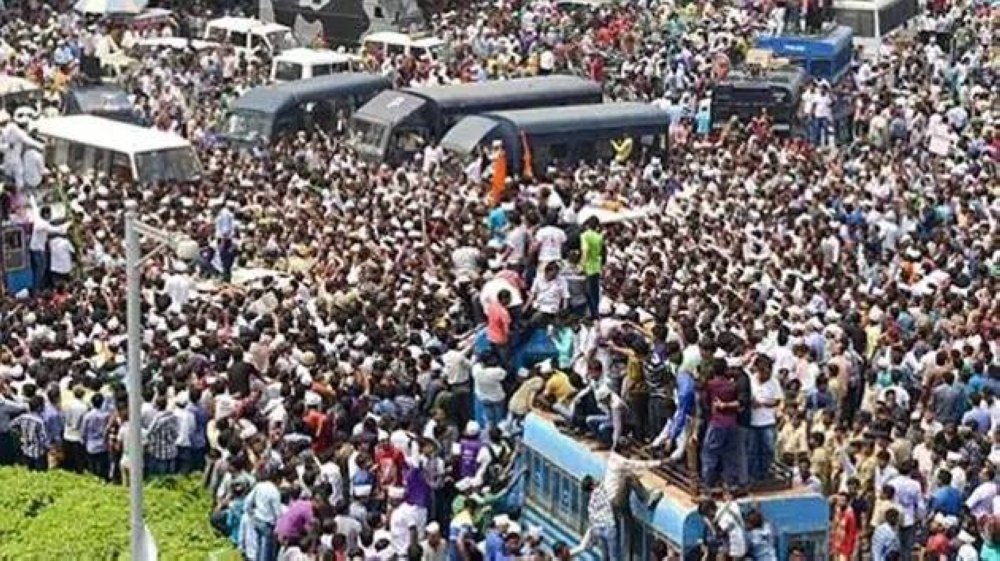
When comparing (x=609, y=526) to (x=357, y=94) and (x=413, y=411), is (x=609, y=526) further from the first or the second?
(x=357, y=94)

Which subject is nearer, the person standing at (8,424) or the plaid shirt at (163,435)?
the plaid shirt at (163,435)

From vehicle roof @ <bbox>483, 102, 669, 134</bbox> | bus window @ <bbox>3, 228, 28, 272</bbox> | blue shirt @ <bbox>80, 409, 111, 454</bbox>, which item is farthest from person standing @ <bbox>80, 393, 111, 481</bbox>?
vehicle roof @ <bbox>483, 102, 669, 134</bbox>

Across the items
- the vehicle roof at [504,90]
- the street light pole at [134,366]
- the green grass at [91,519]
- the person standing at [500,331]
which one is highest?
the street light pole at [134,366]

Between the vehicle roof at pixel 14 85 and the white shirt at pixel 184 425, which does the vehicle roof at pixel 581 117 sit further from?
the white shirt at pixel 184 425

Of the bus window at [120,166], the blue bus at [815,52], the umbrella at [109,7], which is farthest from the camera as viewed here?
the umbrella at [109,7]

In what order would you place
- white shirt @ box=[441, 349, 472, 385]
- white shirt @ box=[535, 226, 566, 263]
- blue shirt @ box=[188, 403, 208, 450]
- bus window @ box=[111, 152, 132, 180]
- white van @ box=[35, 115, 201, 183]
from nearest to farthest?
1. blue shirt @ box=[188, 403, 208, 450]
2. white shirt @ box=[441, 349, 472, 385]
3. white shirt @ box=[535, 226, 566, 263]
4. white van @ box=[35, 115, 201, 183]
5. bus window @ box=[111, 152, 132, 180]

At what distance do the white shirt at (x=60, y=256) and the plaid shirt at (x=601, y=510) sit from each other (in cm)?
1094

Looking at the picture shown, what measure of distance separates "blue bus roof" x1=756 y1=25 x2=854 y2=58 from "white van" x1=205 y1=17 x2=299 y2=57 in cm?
922

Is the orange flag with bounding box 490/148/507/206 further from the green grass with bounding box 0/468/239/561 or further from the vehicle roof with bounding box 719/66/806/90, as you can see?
the green grass with bounding box 0/468/239/561

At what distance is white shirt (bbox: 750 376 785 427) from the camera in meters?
18.9

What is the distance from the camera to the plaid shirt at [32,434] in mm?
22047

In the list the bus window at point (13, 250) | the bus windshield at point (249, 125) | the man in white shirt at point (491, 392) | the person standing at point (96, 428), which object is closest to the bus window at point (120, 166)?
the bus windshield at point (249, 125)

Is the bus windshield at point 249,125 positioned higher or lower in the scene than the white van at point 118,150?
lower

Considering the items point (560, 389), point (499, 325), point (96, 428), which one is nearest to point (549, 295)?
point (499, 325)
